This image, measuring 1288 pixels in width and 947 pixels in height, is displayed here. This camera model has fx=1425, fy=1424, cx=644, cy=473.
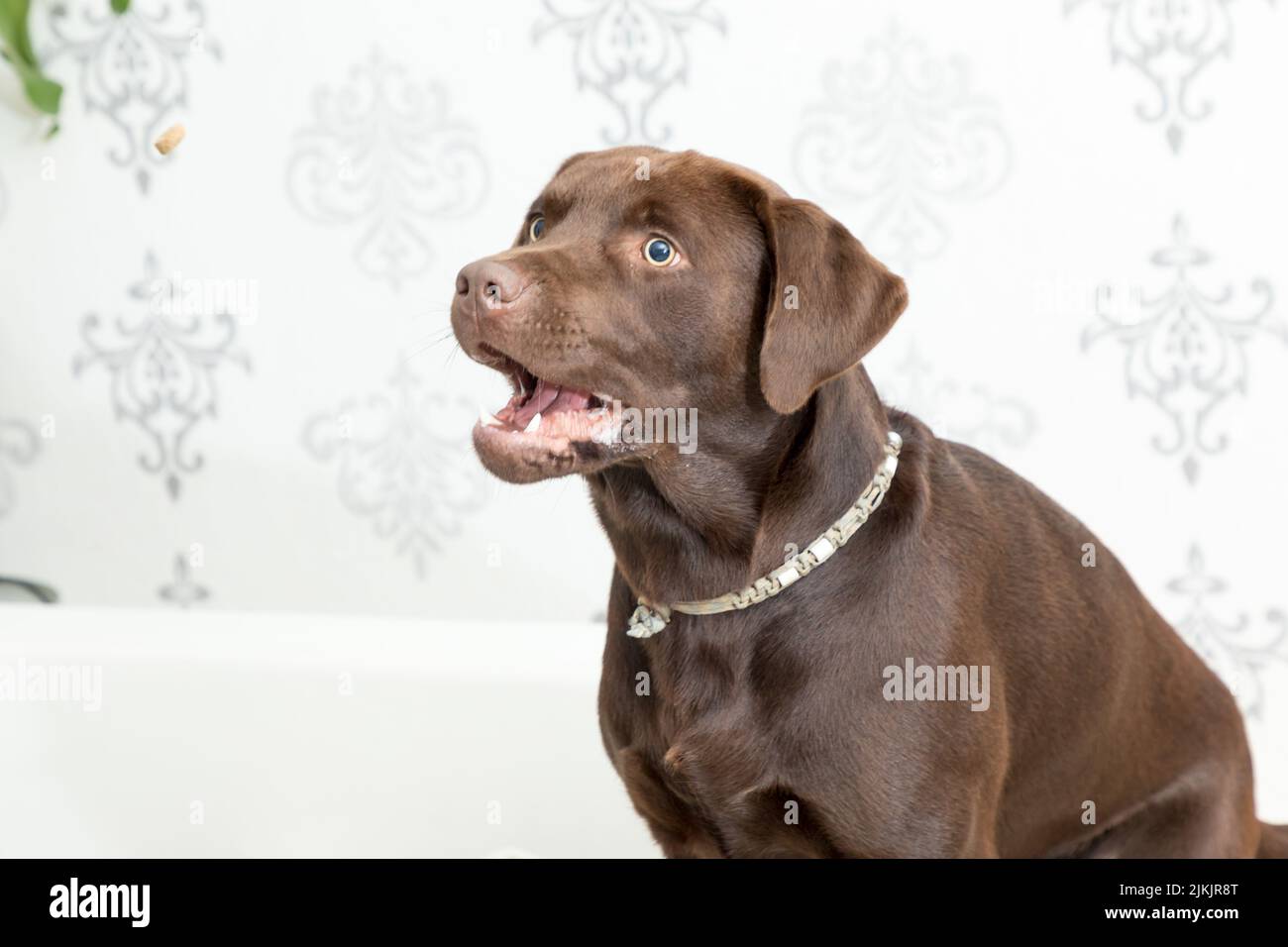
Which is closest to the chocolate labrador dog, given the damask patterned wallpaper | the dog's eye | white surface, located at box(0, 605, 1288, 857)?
the dog's eye

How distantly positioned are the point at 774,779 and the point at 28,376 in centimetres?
214

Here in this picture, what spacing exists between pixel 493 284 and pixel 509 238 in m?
1.36

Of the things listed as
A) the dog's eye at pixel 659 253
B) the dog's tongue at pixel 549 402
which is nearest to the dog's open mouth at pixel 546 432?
the dog's tongue at pixel 549 402

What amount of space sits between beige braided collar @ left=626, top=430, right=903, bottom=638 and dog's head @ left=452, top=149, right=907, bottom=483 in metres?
0.15

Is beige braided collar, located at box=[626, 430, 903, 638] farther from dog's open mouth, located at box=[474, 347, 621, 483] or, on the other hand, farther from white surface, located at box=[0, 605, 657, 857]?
white surface, located at box=[0, 605, 657, 857]

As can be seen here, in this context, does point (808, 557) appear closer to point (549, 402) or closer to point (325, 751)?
point (549, 402)

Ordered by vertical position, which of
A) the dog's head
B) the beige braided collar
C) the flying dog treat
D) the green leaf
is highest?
the green leaf

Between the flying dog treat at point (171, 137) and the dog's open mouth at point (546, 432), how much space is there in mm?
1441

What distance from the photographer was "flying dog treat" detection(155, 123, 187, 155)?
277 centimetres

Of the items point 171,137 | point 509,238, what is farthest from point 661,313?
point 171,137
